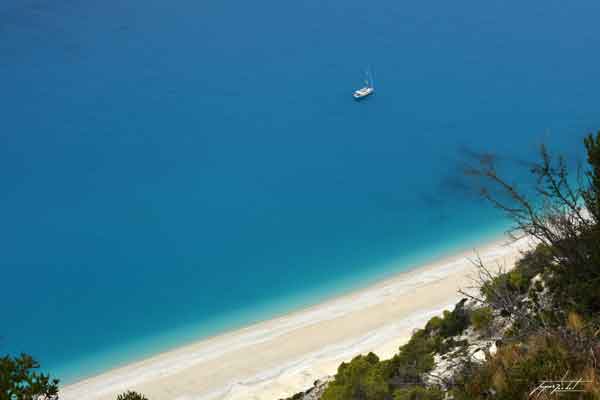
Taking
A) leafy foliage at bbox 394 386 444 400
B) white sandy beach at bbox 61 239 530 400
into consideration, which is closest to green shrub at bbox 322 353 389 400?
leafy foliage at bbox 394 386 444 400

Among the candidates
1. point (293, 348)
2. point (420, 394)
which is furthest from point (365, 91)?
point (420, 394)

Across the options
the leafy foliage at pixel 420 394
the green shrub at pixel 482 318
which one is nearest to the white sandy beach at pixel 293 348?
the green shrub at pixel 482 318

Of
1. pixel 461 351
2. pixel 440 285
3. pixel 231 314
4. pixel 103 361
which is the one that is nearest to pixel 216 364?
pixel 231 314

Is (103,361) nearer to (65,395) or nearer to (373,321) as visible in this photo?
(65,395)

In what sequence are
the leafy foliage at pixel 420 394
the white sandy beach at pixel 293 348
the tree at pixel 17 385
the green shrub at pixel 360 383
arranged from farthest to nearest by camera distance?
the white sandy beach at pixel 293 348, the green shrub at pixel 360 383, the tree at pixel 17 385, the leafy foliage at pixel 420 394

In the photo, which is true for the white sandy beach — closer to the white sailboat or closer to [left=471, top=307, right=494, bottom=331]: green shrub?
[left=471, top=307, right=494, bottom=331]: green shrub

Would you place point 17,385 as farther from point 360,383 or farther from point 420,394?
point 420,394

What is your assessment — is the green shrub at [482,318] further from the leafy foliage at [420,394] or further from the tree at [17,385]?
the tree at [17,385]

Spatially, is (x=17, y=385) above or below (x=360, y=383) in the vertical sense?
above
